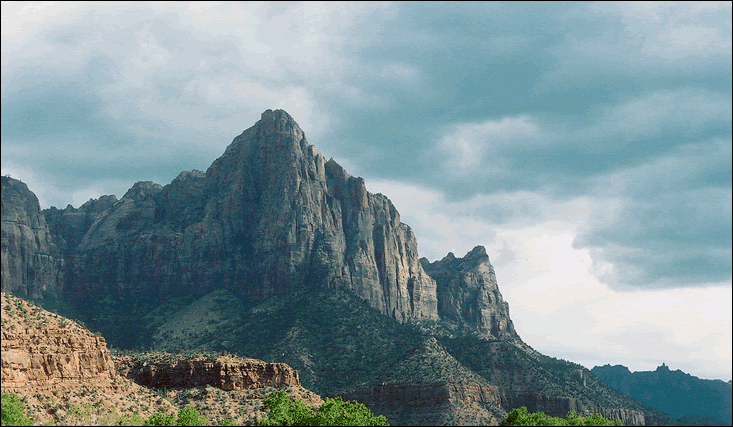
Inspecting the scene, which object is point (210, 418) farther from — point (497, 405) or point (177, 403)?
point (497, 405)

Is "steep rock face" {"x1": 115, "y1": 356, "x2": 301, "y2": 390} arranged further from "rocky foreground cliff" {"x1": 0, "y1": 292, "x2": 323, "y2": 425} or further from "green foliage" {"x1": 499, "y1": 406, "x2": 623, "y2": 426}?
"green foliage" {"x1": 499, "y1": 406, "x2": 623, "y2": 426}

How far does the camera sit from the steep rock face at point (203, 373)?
467ft

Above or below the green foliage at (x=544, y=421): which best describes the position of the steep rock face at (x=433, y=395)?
above

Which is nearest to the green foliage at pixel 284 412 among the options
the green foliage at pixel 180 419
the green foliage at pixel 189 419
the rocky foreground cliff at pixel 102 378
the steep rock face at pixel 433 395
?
the rocky foreground cliff at pixel 102 378

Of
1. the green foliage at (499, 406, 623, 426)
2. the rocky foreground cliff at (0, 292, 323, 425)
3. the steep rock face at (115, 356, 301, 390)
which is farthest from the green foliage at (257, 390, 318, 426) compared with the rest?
the green foliage at (499, 406, 623, 426)

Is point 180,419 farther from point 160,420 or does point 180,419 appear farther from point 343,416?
point 343,416

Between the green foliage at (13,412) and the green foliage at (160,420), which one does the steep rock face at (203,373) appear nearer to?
the green foliage at (160,420)

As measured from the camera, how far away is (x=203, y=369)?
5640 inches

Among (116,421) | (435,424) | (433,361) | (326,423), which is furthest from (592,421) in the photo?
(433,361)

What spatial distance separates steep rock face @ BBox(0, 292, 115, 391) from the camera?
10456 cm

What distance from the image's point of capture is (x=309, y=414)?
120312mm

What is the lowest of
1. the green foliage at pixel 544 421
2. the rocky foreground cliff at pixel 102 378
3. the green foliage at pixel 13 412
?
the green foliage at pixel 13 412

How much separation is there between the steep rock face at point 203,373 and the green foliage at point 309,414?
11706 mm

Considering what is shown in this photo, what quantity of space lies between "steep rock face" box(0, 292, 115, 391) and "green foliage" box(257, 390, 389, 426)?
22.8 m
